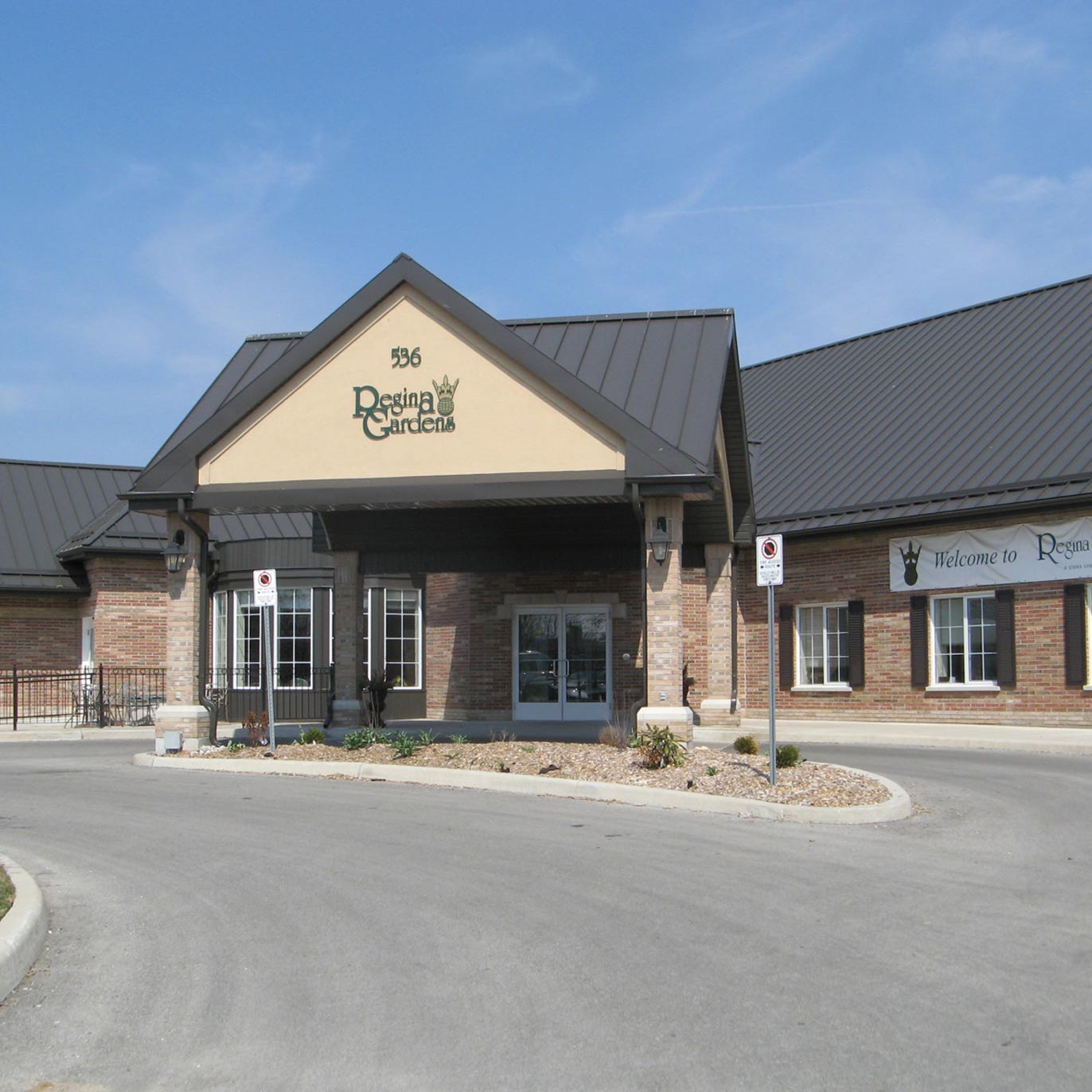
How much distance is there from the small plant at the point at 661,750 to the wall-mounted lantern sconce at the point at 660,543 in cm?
259

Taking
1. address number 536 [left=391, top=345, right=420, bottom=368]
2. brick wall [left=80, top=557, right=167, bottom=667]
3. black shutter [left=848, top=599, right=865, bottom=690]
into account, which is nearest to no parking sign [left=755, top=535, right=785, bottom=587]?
address number 536 [left=391, top=345, right=420, bottom=368]

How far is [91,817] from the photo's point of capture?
1319 centimetres

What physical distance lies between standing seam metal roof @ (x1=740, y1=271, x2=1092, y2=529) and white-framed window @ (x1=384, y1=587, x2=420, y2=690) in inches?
310

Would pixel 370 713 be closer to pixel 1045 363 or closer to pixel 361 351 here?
pixel 361 351

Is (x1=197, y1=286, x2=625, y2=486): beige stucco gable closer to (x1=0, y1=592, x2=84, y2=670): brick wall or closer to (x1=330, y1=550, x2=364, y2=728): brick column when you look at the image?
(x1=330, y1=550, x2=364, y2=728): brick column

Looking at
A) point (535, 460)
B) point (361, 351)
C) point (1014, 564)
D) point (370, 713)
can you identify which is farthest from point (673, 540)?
point (1014, 564)

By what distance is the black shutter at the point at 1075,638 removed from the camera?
23.0 metres

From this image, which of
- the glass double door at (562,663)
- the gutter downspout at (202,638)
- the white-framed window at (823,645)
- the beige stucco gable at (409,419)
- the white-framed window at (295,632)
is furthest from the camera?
the white-framed window at (295,632)

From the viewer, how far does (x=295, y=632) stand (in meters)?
28.7

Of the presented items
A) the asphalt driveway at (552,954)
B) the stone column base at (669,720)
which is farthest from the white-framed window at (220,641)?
the asphalt driveway at (552,954)

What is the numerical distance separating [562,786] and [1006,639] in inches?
490

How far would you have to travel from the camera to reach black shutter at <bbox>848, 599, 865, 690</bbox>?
2688 centimetres

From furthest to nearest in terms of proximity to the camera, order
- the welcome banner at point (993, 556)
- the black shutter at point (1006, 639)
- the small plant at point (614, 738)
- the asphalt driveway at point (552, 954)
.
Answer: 1. the black shutter at point (1006, 639)
2. the welcome banner at point (993, 556)
3. the small plant at point (614, 738)
4. the asphalt driveway at point (552, 954)

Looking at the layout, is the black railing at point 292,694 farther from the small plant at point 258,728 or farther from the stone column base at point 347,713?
the small plant at point 258,728
